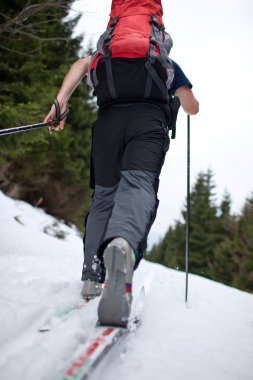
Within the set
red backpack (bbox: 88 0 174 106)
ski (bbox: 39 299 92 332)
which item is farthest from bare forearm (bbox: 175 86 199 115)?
ski (bbox: 39 299 92 332)

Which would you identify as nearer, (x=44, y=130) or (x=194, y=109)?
(x=194, y=109)

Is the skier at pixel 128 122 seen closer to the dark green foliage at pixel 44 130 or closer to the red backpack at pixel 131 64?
the red backpack at pixel 131 64

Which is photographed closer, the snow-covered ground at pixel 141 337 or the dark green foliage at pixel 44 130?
the snow-covered ground at pixel 141 337

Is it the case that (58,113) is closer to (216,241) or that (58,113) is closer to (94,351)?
(94,351)

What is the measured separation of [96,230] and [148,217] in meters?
0.66

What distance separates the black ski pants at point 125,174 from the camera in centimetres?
173

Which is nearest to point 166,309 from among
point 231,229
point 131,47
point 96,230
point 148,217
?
point 96,230

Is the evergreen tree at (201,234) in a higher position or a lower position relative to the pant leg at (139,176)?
lower

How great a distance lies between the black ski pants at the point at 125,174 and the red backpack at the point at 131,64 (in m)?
0.10

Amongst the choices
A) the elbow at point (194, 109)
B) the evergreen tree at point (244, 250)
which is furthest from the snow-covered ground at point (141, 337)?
the evergreen tree at point (244, 250)

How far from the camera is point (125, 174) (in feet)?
6.33

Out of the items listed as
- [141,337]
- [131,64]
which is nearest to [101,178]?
[131,64]

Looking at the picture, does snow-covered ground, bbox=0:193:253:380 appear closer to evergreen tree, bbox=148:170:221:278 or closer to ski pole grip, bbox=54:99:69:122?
ski pole grip, bbox=54:99:69:122

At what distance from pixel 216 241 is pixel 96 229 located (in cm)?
3354
